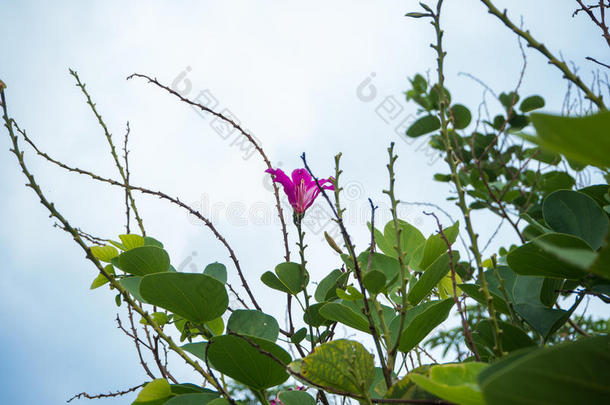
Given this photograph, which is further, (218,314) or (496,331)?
(218,314)

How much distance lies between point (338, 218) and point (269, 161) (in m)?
0.40

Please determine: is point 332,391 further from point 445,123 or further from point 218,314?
point 445,123

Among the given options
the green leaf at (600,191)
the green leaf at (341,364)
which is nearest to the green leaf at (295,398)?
the green leaf at (341,364)

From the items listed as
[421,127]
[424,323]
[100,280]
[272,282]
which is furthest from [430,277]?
[421,127]

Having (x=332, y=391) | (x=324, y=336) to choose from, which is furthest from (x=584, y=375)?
(x=324, y=336)

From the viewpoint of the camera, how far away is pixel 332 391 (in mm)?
497

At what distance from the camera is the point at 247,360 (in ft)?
1.82

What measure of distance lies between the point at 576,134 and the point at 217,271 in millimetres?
578

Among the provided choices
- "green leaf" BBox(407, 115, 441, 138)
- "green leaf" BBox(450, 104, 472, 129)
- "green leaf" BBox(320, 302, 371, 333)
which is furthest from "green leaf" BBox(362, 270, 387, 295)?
"green leaf" BBox(450, 104, 472, 129)

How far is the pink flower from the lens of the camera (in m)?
0.85

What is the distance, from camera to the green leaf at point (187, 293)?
58cm

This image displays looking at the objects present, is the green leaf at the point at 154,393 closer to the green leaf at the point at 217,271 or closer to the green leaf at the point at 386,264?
the green leaf at the point at 217,271

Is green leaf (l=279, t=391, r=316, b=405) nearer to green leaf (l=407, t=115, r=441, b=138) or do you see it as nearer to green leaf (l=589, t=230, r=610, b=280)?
green leaf (l=589, t=230, r=610, b=280)

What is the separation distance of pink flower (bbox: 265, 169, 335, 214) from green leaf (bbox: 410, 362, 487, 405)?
0.49 m
